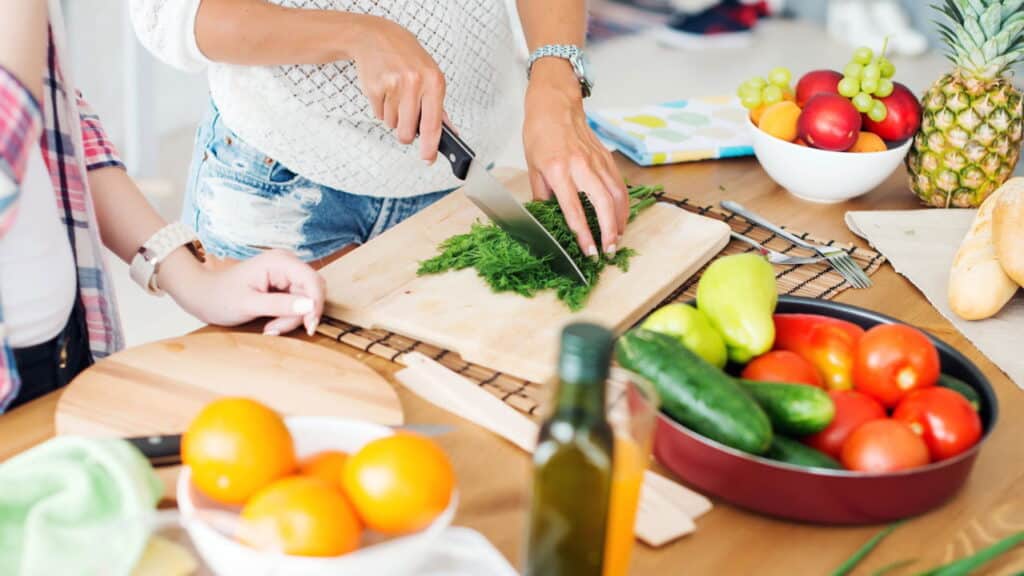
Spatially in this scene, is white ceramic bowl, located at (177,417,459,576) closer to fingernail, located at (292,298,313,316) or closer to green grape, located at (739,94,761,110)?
fingernail, located at (292,298,313,316)

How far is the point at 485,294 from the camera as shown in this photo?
1.38 metres

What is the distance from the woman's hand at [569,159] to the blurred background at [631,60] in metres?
1.63

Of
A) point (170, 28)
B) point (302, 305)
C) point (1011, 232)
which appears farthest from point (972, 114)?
point (170, 28)

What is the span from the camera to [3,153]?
3.23ft

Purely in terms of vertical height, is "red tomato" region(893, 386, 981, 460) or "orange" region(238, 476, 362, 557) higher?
"orange" region(238, 476, 362, 557)

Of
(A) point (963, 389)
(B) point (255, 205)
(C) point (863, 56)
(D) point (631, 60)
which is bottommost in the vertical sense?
(D) point (631, 60)

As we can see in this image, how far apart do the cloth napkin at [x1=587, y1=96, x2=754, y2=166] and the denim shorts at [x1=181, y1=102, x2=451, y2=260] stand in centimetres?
48

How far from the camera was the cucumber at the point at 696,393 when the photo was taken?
969mm

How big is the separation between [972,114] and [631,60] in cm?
338

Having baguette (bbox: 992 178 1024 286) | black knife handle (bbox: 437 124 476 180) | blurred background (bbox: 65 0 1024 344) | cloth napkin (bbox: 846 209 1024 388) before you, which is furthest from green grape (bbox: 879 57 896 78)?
blurred background (bbox: 65 0 1024 344)

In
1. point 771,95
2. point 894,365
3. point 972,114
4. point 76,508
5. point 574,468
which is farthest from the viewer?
point 771,95

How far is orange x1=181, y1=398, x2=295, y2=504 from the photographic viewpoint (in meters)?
0.80

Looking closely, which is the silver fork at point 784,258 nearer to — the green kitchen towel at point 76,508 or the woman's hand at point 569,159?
the woman's hand at point 569,159

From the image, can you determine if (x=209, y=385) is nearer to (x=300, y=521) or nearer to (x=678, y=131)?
(x=300, y=521)
